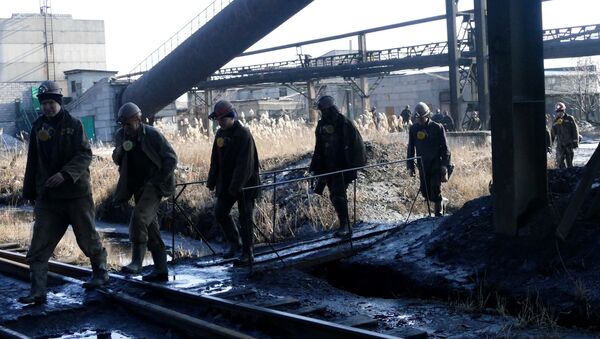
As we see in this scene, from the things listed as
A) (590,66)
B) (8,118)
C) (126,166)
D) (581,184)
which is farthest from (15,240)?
(590,66)

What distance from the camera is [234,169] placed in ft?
28.5

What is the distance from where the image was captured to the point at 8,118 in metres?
48.8

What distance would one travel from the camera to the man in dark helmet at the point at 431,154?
11.1 meters

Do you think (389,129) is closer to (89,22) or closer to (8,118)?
(8,118)

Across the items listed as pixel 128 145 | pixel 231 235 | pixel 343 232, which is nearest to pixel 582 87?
pixel 343 232

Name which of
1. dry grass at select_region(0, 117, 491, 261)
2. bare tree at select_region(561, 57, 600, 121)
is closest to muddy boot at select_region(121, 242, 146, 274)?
dry grass at select_region(0, 117, 491, 261)

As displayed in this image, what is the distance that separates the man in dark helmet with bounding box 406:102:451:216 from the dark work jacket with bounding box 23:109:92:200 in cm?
536

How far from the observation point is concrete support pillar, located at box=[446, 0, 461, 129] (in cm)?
2648

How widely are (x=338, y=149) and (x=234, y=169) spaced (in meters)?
1.71

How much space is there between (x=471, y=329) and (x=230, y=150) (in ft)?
12.6

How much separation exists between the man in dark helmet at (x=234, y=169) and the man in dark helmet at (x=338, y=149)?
4.19 feet

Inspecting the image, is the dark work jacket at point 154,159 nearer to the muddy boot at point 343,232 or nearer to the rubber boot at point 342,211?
the rubber boot at point 342,211

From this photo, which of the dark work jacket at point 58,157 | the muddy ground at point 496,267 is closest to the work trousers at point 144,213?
the dark work jacket at point 58,157

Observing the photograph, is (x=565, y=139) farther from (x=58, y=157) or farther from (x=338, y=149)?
(x=58, y=157)
